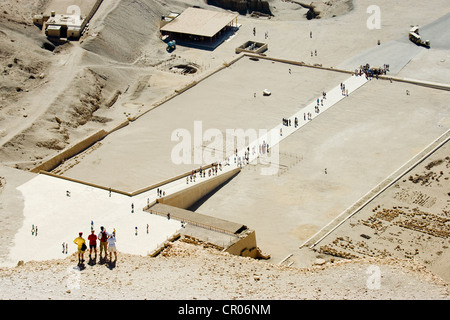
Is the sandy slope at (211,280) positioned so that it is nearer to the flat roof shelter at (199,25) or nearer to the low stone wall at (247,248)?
the low stone wall at (247,248)

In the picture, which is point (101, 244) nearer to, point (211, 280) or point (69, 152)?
point (211, 280)

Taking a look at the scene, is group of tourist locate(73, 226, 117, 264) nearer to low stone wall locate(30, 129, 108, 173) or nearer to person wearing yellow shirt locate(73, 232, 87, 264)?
person wearing yellow shirt locate(73, 232, 87, 264)

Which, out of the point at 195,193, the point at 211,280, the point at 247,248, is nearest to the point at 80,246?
the point at 211,280

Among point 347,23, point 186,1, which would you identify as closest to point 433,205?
point 347,23

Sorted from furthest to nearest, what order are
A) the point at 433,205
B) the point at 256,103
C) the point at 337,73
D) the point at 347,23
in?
the point at 347,23 < the point at 337,73 < the point at 256,103 < the point at 433,205

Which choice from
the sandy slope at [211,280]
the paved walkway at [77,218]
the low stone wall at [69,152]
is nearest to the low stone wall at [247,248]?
the paved walkway at [77,218]

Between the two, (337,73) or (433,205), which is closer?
(433,205)
